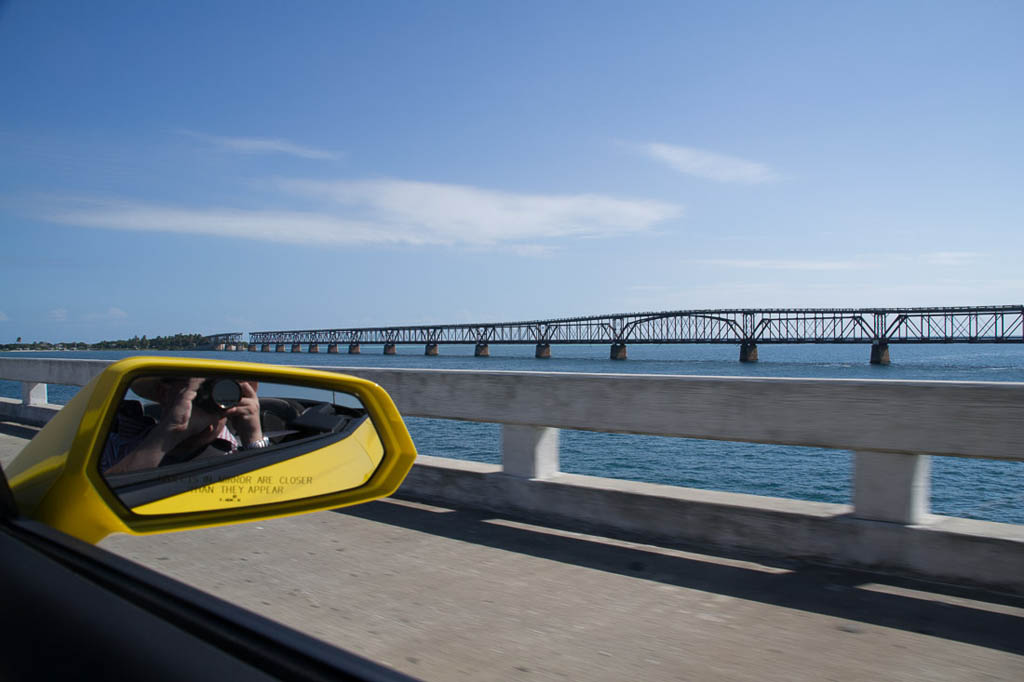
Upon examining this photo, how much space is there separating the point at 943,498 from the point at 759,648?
874 cm

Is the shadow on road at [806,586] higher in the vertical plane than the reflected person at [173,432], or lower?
lower

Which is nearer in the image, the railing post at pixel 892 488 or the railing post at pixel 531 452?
the railing post at pixel 892 488

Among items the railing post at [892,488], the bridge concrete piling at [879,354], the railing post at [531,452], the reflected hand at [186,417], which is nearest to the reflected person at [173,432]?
the reflected hand at [186,417]

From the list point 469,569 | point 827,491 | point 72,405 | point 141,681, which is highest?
point 72,405

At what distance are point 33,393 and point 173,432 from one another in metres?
10.7

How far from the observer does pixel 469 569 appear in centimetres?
466

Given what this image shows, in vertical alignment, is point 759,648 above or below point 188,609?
below

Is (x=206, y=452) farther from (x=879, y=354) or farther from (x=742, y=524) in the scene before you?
(x=879, y=354)

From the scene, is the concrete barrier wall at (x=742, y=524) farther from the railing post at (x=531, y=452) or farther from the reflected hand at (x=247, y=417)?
the reflected hand at (x=247, y=417)

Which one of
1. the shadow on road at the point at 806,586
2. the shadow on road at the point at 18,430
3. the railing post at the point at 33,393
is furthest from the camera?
the railing post at the point at 33,393

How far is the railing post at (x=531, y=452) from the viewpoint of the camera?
243 inches

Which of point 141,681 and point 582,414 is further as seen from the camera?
point 582,414

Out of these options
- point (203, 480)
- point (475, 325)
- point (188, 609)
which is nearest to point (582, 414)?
point (203, 480)

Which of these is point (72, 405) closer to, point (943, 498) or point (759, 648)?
point (759, 648)
